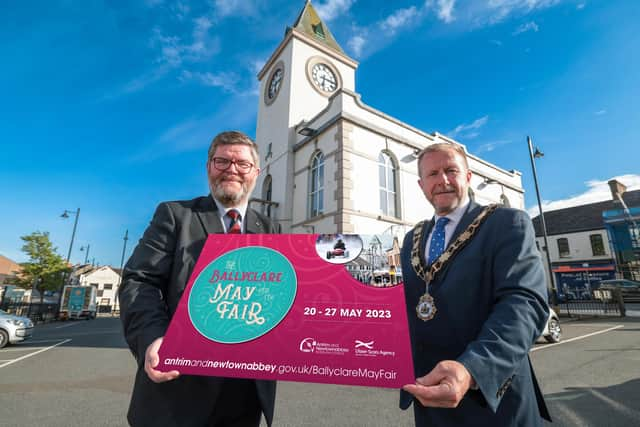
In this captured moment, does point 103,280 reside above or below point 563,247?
below

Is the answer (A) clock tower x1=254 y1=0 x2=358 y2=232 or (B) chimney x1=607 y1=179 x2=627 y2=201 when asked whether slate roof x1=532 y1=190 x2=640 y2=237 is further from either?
(A) clock tower x1=254 y1=0 x2=358 y2=232

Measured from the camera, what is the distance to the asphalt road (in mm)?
3775

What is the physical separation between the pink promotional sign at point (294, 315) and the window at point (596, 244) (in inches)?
1595

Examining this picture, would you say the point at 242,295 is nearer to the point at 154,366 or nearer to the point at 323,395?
the point at 154,366

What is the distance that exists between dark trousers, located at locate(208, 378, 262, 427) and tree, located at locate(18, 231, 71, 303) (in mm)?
31902

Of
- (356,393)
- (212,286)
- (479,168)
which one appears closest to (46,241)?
(356,393)

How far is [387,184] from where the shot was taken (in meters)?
14.3

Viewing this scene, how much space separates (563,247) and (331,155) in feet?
112

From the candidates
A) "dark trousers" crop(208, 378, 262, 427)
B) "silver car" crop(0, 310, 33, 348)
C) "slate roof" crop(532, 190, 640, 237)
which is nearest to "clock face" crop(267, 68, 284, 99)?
"silver car" crop(0, 310, 33, 348)

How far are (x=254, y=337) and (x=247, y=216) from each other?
1005 millimetres

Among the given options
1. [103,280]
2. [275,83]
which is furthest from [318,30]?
[103,280]

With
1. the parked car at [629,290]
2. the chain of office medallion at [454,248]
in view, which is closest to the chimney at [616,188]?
the parked car at [629,290]

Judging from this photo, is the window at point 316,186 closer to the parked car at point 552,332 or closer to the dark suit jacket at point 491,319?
the parked car at point 552,332

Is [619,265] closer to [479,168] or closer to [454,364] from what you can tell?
[479,168]
